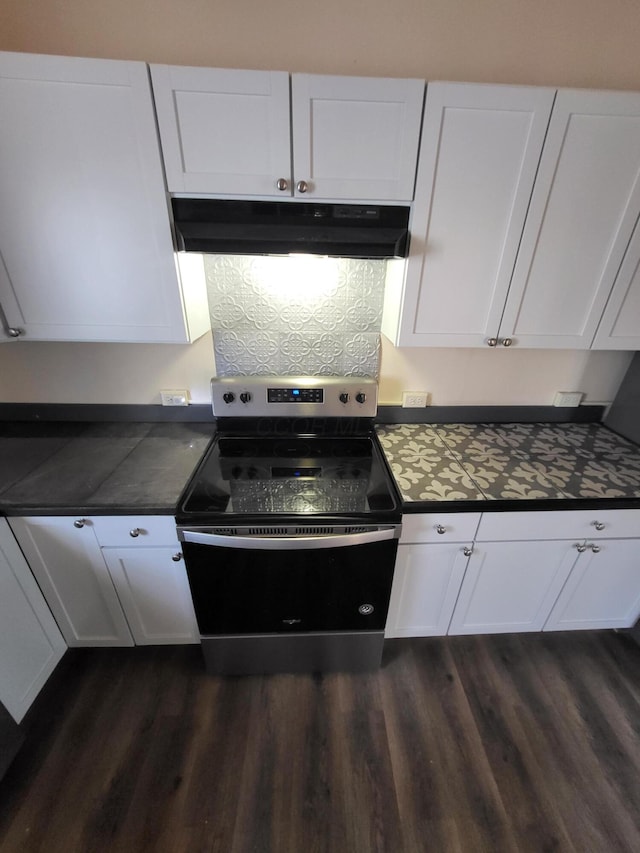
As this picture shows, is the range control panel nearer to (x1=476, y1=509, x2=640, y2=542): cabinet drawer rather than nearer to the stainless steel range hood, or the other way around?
the stainless steel range hood

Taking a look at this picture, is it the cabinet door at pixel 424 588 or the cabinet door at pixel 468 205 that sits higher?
the cabinet door at pixel 468 205

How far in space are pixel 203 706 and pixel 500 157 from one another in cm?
237

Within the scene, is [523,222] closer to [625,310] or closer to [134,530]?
[625,310]

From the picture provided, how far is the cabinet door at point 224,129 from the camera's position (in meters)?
0.98

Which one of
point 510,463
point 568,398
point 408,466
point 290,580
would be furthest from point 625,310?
point 290,580

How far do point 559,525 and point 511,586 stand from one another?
0.35 m

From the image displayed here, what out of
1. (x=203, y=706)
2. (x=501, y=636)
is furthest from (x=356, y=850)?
(x=501, y=636)

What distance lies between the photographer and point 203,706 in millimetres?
1469

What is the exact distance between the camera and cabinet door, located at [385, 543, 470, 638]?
1.38 m

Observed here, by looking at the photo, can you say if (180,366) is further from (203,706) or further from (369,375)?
(203,706)

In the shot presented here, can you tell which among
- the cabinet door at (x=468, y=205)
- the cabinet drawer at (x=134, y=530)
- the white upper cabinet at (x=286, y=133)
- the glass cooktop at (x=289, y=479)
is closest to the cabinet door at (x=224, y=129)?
the white upper cabinet at (x=286, y=133)

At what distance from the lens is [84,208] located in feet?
3.63

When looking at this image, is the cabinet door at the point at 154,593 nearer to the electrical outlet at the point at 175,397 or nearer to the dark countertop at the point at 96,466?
the dark countertop at the point at 96,466

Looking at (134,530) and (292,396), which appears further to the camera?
(292,396)
